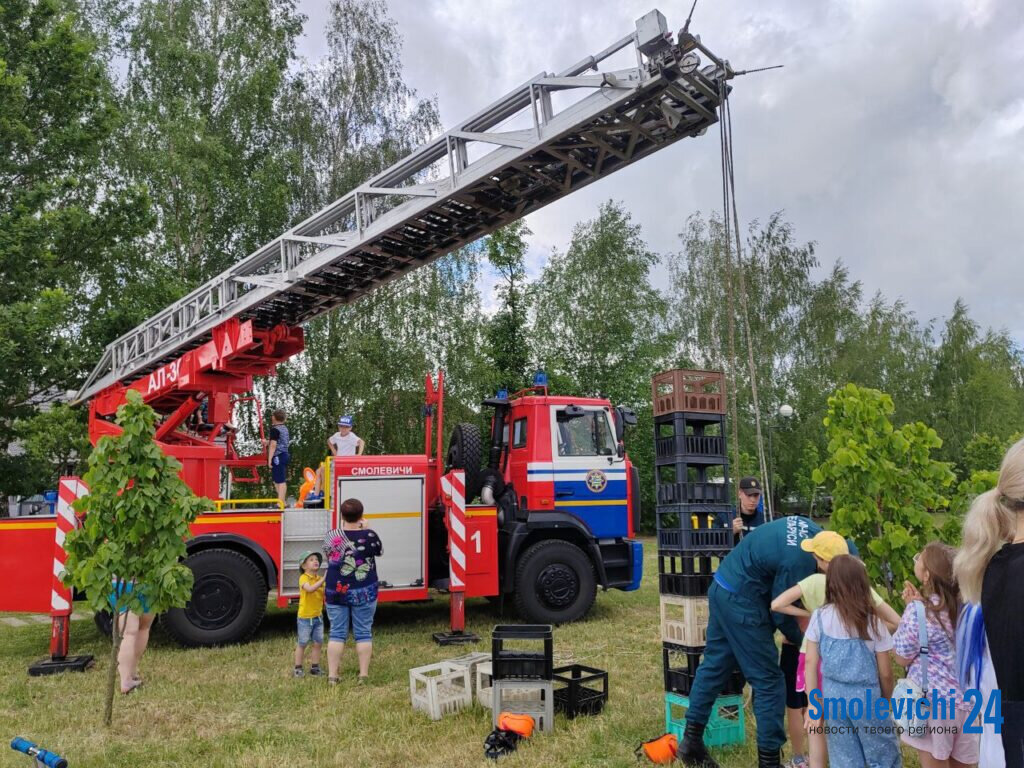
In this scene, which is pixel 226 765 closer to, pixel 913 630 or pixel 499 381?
pixel 913 630

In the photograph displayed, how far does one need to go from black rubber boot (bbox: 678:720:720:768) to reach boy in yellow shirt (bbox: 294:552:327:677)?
3463 millimetres

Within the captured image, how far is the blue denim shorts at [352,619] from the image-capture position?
6.33 m

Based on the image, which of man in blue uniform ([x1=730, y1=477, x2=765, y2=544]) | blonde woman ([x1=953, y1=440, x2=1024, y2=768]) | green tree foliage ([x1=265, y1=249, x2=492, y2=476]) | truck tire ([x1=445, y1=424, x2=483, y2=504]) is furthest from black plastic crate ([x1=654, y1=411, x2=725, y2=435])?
green tree foliage ([x1=265, y1=249, x2=492, y2=476])

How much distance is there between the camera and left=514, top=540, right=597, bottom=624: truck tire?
8664mm

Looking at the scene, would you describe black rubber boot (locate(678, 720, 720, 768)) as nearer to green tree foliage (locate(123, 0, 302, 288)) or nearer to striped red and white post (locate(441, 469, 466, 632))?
striped red and white post (locate(441, 469, 466, 632))

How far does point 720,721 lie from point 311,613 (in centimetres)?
358

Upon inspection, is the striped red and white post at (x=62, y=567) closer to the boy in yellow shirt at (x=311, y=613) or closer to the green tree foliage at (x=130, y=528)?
the green tree foliage at (x=130, y=528)

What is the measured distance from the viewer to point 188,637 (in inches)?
301

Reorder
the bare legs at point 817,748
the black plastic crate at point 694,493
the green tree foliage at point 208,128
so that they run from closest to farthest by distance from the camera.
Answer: the bare legs at point 817,748
the black plastic crate at point 694,493
the green tree foliage at point 208,128

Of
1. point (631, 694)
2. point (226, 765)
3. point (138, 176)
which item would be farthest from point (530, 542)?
point (138, 176)

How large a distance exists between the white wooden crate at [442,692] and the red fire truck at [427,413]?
103 inches

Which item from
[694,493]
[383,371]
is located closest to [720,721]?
[694,493]

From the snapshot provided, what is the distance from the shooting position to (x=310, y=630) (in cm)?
665

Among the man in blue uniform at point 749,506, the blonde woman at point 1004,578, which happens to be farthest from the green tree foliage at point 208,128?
the blonde woman at point 1004,578
